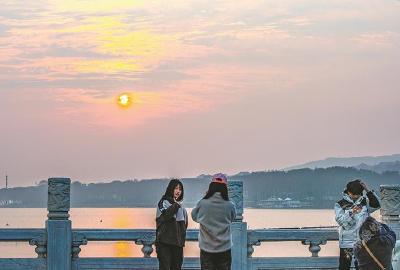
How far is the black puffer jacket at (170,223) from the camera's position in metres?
12.2

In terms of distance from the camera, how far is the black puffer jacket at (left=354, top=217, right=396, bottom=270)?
376 inches

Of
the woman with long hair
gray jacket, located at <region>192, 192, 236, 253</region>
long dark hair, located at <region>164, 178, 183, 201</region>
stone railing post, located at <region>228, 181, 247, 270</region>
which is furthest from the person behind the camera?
stone railing post, located at <region>228, 181, 247, 270</region>

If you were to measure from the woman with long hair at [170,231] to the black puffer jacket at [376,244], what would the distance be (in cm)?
328

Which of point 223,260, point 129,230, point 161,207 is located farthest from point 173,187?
point 129,230

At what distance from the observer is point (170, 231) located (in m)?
12.3

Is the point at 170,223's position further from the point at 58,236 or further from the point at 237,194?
the point at 58,236

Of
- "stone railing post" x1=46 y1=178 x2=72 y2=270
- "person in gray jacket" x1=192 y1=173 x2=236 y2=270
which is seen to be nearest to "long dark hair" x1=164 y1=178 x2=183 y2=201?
"person in gray jacket" x1=192 y1=173 x2=236 y2=270

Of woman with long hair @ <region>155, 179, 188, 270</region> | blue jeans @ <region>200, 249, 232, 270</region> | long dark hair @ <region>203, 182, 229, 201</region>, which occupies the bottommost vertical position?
blue jeans @ <region>200, 249, 232, 270</region>

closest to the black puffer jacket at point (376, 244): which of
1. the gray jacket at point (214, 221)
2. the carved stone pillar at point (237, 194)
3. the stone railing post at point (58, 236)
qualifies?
the gray jacket at point (214, 221)

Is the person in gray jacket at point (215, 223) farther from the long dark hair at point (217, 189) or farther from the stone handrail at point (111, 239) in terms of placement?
the stone handrail at point (111, 239)

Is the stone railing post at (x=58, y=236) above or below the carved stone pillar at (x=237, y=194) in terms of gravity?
below

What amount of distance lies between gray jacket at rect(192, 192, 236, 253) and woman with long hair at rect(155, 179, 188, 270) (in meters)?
0.80

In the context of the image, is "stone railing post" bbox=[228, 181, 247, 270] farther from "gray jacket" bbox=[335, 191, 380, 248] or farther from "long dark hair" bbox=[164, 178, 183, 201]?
"long dark hair" bbox=[164, 178, 183, 201]

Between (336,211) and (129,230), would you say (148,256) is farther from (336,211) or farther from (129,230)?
(336,211)
